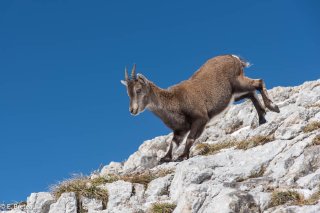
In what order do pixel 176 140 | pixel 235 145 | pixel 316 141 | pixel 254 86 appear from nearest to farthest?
pixel 316 141, pixel 235 145, pixel 176 140, pixel 254 86

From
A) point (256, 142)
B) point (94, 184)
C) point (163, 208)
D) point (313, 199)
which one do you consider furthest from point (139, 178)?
point (313, 199)

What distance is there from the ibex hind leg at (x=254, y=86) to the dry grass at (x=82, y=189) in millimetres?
7478

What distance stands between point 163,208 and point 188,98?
6.28m

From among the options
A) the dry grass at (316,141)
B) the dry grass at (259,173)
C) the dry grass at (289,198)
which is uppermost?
the dry grass at (316,141)

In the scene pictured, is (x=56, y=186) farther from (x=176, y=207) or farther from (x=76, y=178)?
(x=176, y=207)

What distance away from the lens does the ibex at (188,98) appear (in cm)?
1822

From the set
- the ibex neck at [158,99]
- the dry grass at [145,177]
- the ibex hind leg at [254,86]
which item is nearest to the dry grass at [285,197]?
the dry grass at [145,177]

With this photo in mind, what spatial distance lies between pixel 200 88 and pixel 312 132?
18.0 ft

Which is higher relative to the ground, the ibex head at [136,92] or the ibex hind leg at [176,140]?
the ibex head at [136,92]

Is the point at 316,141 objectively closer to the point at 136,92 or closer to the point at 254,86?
the point at 136,92

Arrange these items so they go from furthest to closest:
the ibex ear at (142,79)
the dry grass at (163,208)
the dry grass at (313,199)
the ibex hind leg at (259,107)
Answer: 1. the ibex hind leg at (259,107)
2. the ibex ear at (142,79)
3. the dry grass at (163,208)
4. the dry grass at (313,199)

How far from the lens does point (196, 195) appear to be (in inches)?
459

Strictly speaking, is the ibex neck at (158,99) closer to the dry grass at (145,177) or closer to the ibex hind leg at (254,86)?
the ibex hind leg at (254,86)

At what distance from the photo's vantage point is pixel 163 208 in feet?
42.1
